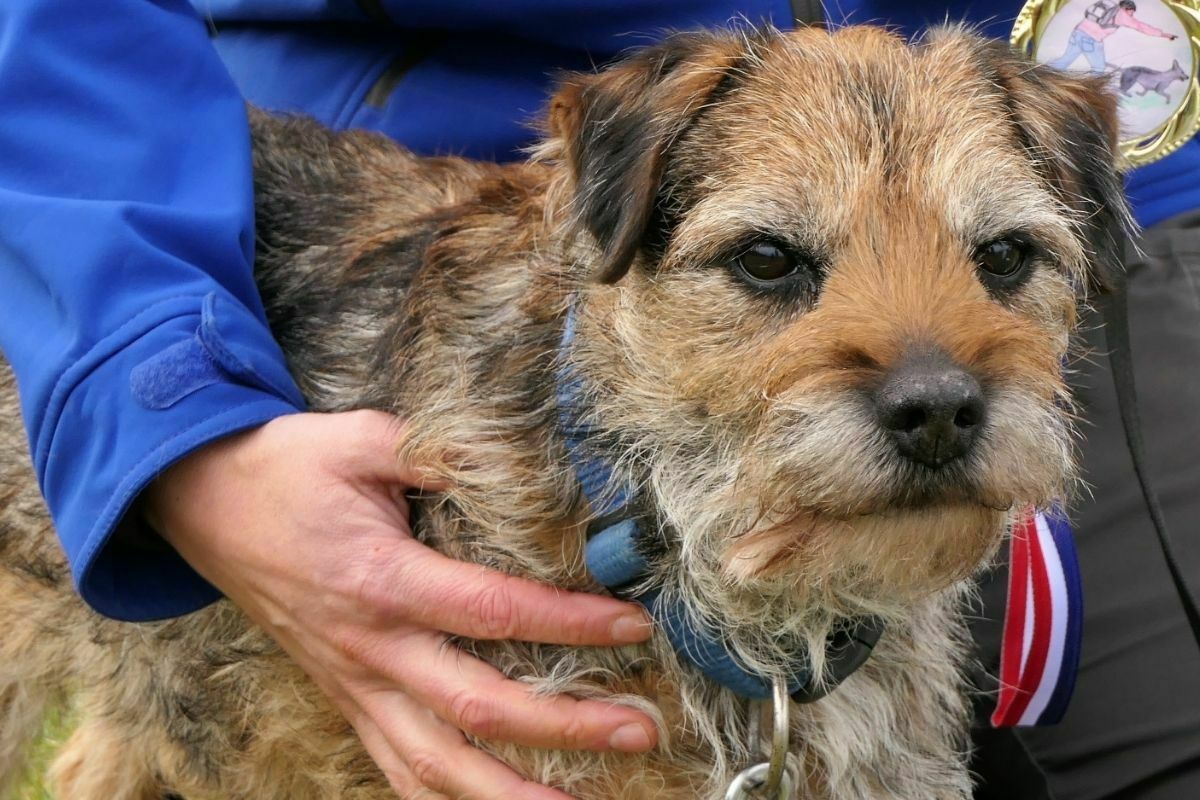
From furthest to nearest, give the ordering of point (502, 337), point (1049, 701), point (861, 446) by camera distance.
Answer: point (1049, 701), point (502, 337), point (861, 446)

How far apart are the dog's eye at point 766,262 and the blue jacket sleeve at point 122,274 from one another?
3.36 feet

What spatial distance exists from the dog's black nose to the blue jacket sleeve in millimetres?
1283

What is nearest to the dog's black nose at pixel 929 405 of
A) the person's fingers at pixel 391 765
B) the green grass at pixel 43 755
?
the person's fingers at pixel 391 765

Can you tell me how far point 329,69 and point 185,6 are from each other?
1.70 feet

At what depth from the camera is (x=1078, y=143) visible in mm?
2414

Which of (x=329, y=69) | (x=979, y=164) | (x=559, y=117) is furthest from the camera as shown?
(x=329, y=69)

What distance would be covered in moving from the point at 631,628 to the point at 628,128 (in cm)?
94

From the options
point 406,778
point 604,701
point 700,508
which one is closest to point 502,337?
point 700,508

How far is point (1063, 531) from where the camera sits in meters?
2.95

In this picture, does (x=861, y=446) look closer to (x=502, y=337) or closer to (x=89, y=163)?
(x=502, y=337)

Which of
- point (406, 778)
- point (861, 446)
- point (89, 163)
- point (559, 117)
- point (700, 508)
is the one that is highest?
point (559, 117)

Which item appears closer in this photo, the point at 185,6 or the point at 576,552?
the point at 576,552

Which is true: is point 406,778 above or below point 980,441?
below

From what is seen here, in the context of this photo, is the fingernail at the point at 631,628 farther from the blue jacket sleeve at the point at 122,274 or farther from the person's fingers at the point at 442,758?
the blue jacket sleeve at the point at 122,274
